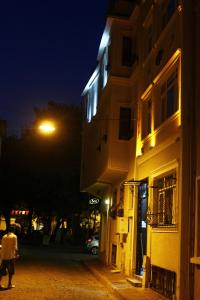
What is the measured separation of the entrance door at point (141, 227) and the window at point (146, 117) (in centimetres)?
206

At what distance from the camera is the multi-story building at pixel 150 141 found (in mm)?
13047

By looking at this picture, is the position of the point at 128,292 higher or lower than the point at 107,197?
lower

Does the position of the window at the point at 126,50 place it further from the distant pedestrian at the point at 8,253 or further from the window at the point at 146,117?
Result: the distant pedestrian at the point at 8,253

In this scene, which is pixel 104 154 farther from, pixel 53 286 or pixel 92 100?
pixel 53 286

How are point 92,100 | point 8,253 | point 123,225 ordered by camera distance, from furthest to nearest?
point 92,100, point 123,225, point 8,253

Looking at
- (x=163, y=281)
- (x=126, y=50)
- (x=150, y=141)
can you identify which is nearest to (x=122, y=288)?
(x=163, y=281)

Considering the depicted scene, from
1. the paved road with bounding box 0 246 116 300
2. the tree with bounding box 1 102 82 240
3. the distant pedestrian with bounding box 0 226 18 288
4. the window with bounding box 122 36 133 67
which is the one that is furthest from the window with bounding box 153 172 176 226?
the tree with bounding box 1 102 82 240

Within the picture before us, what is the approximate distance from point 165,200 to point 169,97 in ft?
11.3

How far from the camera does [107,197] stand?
27.6 m

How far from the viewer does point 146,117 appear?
741 inches

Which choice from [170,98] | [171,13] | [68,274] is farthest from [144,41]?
[68,274]

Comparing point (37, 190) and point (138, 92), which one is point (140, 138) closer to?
point (138, 92)

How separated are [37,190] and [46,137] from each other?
5.08 metres

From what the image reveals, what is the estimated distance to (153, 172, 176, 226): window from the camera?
48.1 ft
